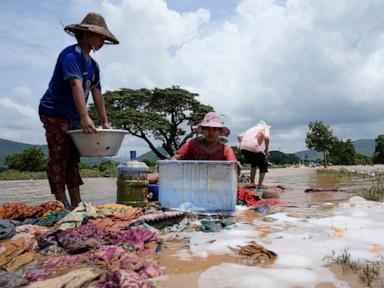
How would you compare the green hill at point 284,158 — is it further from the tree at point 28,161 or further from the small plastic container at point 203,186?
the small plastic container at point 203,186

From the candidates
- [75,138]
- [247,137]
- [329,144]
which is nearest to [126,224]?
[75,138]

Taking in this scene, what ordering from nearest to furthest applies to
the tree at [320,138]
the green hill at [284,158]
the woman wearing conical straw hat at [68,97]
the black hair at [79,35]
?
the woman wearing conical straw hat at [68,97] → the black hair at [79,35] → the tree at [320,138] → the green hill at [284,158]

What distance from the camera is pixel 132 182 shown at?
14.0 feet

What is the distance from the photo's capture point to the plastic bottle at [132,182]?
4270mm

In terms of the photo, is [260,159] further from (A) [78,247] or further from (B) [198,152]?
(A) [78,247]

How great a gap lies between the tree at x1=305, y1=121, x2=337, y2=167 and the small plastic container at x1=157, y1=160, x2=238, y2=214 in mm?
27652

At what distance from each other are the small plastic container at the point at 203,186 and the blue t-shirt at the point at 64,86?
121cm

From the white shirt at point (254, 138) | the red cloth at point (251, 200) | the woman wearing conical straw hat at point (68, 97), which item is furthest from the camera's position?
the white shirt at point (254, 138)

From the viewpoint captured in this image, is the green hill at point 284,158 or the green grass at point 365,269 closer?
the green grass at point 365,269

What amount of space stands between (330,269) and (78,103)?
2.65 meters

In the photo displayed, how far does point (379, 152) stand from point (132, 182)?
44742mm

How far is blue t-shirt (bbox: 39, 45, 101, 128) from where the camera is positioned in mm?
3781

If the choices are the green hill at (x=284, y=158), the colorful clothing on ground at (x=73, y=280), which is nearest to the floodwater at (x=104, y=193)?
the colorful clothing on ground at (x=73, y=280)

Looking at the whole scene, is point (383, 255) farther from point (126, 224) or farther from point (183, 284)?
point (126, 224)
